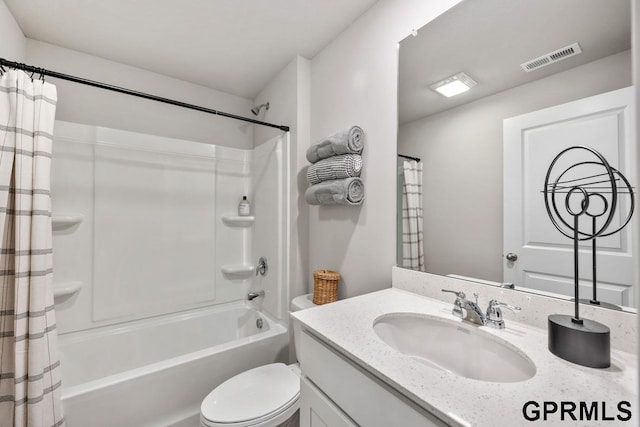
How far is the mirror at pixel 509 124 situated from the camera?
725mm

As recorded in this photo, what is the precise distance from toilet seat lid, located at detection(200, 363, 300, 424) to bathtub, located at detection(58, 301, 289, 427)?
0.71 feet

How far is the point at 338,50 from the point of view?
1.66m

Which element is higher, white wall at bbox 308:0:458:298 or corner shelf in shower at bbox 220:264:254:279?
white wall at bbox 308:0:458:298

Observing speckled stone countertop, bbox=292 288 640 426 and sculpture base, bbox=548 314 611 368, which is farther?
sculpture base, bbox=548 314 611 368

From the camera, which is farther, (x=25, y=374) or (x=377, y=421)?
(x=25, y=374)

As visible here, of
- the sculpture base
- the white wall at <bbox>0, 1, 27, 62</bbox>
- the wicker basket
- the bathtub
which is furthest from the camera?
the wicker basket

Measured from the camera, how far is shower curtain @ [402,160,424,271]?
122 cm

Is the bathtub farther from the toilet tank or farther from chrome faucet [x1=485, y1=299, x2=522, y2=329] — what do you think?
chrome faucet [x1=485, y1=299, x2=522, y2=329]

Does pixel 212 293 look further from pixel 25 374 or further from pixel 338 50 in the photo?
pixel 338 50

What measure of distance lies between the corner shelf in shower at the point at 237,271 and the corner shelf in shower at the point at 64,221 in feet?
3.40

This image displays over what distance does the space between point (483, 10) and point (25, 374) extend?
7.73ft

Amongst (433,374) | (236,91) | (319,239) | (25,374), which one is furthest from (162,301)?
(433,374)

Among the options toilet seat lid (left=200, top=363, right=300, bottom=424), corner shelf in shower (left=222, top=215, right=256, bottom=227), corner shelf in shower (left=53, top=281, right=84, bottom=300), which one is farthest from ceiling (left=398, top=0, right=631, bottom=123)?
corner shelf in shower (left=53, top=281, right=84, bottom=300)

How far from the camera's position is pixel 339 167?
1.43 meters
